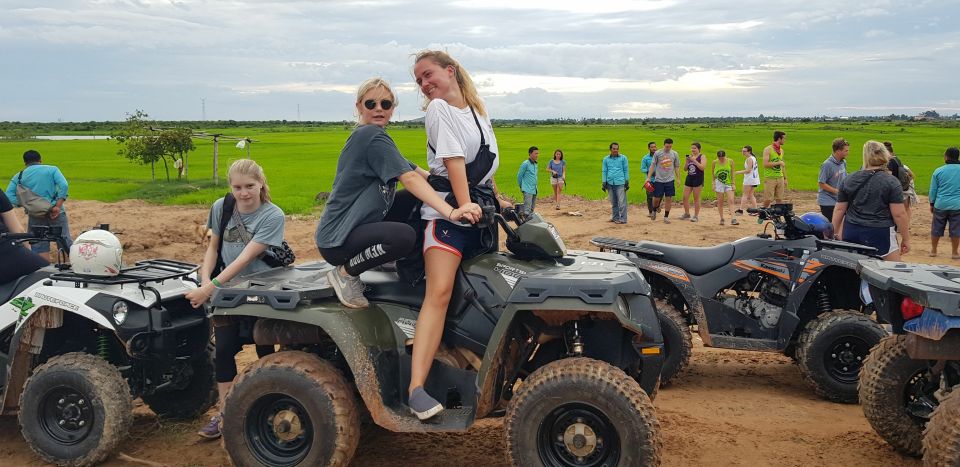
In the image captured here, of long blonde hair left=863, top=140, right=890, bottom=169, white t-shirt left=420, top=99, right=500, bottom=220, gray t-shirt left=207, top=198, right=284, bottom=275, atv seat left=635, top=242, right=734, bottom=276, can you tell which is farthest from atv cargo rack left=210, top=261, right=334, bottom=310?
long blonde hair left=863, top=140, right=890, bottom=169

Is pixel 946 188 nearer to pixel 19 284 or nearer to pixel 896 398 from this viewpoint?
pixel 896 398

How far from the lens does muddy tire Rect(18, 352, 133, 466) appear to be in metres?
5.11

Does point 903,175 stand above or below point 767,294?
above

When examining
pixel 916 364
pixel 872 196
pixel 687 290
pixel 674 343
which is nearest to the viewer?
pixel 916 364

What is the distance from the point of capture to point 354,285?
15.1 ft

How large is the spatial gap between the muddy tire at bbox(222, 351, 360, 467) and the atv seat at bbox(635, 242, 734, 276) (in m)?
3.84

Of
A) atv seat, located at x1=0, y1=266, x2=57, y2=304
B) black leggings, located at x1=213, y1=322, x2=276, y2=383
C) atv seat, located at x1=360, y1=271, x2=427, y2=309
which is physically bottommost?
black leggings, located at x1=213, y1=322, x2=276, y2=383

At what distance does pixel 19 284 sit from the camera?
573cm

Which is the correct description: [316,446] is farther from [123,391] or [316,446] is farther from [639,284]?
[639,284]

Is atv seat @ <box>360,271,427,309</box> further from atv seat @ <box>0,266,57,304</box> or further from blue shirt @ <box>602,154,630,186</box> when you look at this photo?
blue shirt @ <box>602,154,630,186</box>

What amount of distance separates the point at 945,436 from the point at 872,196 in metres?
5.42

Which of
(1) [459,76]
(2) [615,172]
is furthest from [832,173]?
→ (1) [459,76]

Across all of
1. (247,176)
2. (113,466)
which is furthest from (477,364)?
(113,466)

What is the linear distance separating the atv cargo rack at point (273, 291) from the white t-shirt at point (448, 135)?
2.52 feet
